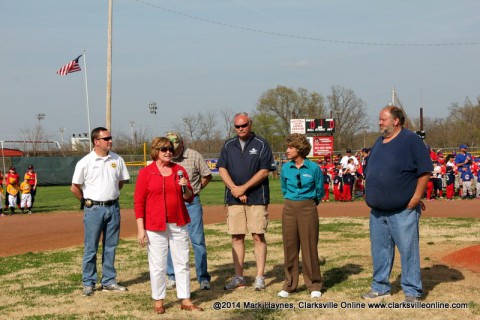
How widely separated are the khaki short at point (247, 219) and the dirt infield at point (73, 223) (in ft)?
10.3

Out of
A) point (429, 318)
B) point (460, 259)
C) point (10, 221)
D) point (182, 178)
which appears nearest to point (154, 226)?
point (182, 178)

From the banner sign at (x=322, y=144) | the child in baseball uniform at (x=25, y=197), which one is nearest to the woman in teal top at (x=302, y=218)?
the child in baseball uniform at (x=25, y=197)

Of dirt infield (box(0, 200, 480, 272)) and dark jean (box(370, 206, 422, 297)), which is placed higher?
dark jean (box(370, 206, 422, 297))

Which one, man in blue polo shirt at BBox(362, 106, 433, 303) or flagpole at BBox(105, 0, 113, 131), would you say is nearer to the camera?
man in blue polo shirt at BBox(362, 106, 433, 303)

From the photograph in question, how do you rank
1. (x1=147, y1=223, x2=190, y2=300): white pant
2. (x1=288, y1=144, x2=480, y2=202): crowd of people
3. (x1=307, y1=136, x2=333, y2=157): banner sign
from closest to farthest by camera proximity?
(x1=147, y1=223, x2=190, y2=300): white pant → (x1=288, y1=144, x2=480, y2=202): crowd of people → (x1=307, y1=136, x2=333, y2=157): banner sign

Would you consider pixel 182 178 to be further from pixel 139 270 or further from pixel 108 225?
pixel 139 270

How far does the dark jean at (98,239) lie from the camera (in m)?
7.80

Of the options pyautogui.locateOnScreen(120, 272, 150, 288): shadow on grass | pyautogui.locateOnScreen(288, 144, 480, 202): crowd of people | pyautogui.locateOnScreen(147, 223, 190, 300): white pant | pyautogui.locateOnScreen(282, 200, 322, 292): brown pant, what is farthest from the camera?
pyautogui.locateOnScreen(288, 144, 480, 202): crowd of people

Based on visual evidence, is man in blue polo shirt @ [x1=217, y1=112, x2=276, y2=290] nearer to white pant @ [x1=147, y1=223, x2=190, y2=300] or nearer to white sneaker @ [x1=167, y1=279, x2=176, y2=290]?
white sneaker @ [x1=167, y1=279, x2=176, y2=290]

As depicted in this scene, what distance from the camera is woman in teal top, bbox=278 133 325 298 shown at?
7223 millimetres

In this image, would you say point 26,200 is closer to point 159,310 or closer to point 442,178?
point 442,178

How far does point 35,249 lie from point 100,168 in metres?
5.31

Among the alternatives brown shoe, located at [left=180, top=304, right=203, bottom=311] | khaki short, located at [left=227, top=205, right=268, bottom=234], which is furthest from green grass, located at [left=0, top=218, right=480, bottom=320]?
khaki short, located at [left=227, top=205, right=268, bottom=234]

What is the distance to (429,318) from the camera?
5957mm
